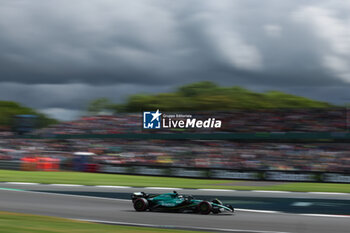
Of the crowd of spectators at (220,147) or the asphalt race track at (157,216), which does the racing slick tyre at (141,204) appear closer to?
the asphalt race track at (157,216)

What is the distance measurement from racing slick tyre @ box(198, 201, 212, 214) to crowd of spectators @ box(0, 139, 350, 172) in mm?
14615

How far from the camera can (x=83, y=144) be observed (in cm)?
3597

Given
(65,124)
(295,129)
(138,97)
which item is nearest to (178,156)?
(295,129)

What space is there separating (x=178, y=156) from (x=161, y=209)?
1872cm

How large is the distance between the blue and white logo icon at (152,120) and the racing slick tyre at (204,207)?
25105 mm

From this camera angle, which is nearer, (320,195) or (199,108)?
(320,195)

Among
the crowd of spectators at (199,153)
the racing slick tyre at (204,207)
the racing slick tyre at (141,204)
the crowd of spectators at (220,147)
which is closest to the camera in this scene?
the racing slick tyre at (204,207)

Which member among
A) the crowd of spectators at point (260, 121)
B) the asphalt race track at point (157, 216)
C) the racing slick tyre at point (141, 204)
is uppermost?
the crowd of spectators at point (260, 121)

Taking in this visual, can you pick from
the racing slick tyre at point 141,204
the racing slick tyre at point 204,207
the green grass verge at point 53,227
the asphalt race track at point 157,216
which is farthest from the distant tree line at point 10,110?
the green grass verge at point 53,227

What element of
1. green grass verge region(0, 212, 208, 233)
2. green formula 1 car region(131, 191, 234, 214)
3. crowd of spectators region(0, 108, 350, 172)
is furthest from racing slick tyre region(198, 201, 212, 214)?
crowd of spectators region(0, 108, 350, 172)

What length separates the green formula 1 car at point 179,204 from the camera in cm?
1038

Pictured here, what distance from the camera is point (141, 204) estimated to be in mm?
10930

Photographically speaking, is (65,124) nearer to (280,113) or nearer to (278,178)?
(280,113)

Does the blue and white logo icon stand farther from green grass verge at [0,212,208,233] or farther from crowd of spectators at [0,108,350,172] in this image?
green grass verge at [0,212,208,233]
